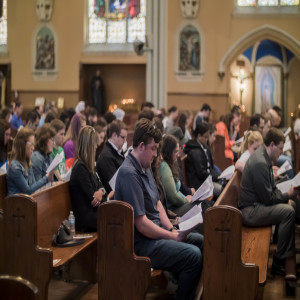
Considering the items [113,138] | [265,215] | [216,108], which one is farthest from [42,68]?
[265,215]

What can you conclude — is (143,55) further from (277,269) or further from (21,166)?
(277,269)

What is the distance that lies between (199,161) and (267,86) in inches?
624

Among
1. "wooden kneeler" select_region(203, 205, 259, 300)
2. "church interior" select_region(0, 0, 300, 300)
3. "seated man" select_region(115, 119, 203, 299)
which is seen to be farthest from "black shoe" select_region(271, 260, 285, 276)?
"church interior" select_region(0, 0, 300, 300)

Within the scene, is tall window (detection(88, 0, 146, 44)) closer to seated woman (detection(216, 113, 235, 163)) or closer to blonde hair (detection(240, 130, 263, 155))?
seated woman (detection(216, 113, 235, 163))

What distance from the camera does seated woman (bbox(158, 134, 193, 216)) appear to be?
582cm

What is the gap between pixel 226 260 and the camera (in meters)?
3.84

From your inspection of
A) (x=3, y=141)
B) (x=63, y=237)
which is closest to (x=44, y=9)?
(x=3, y=141)

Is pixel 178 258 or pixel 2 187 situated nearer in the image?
pixel 178 258

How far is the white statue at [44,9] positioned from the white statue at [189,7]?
4.68 meters

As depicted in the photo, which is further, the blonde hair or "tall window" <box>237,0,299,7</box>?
"tall window" <box>237,0,299,7</box>

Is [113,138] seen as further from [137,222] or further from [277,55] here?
[277,55]

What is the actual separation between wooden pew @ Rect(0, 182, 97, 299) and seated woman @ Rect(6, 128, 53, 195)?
0.46 m

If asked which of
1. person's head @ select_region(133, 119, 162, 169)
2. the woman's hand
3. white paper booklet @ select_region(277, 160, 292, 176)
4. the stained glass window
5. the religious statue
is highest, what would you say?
the stained glass window

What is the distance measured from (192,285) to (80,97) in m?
17.2
